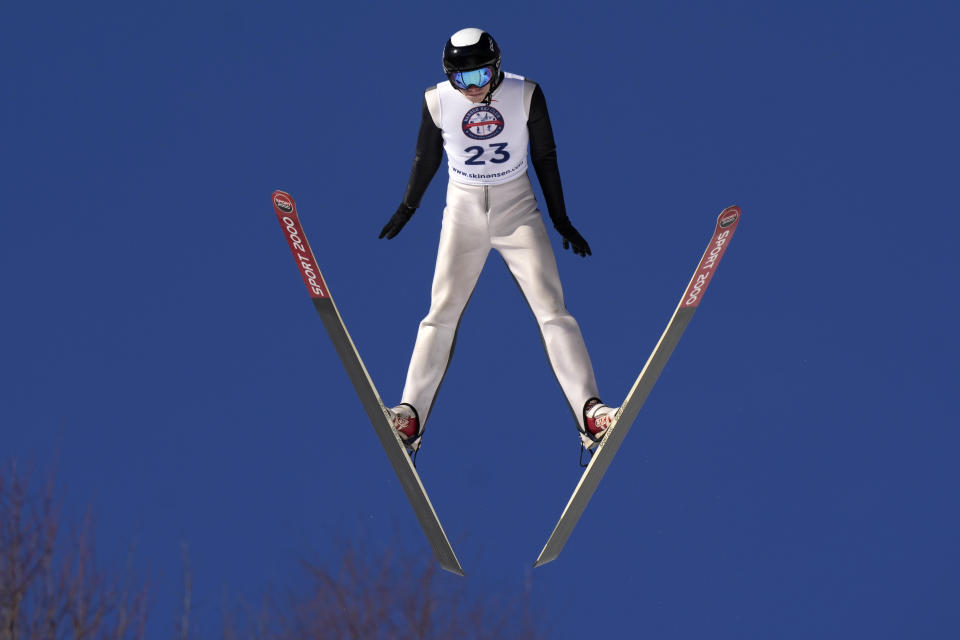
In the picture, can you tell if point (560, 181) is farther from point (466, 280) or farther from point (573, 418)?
point (573, 418)

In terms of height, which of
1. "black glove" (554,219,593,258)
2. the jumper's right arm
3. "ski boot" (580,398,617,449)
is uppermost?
the jumper's right arm

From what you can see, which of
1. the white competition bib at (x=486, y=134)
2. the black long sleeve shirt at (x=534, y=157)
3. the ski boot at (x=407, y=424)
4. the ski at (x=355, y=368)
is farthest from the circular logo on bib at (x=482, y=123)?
the ski boot at (x=407, y=424)

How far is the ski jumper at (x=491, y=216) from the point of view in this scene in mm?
7211

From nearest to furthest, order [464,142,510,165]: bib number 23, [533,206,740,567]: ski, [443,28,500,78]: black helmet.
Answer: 1. [443,28,500,78]: black helmet
2. [533,206,740,567]: ski
3. [464,142,510,165]: bib number 23

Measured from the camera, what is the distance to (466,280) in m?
7.55

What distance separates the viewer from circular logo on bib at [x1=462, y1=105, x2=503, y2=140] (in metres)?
7.17

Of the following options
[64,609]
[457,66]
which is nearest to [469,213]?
[457,66]

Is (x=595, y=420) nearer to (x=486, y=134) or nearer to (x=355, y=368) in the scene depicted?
(x=355, y=368)

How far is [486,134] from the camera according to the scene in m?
7.23

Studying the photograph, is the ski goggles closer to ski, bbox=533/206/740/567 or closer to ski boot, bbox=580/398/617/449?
ski, bbox=533/206/740/567

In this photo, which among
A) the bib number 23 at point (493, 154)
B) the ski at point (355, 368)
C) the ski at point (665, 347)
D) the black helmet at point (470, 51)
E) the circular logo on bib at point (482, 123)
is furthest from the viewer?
the bib number 23 at point (493, 154)

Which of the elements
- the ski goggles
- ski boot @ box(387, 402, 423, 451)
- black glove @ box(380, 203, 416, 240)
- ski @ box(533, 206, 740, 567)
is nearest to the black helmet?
the ski goggles

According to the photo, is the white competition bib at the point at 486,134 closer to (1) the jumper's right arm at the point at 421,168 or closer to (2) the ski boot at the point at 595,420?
(1) the jumper's right arm at the point at 421,168

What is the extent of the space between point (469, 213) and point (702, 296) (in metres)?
1.26
